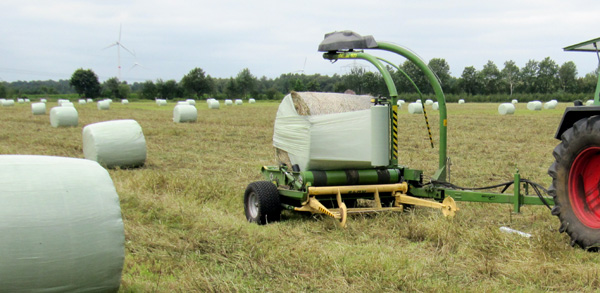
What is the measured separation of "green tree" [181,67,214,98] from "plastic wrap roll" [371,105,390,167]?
3066 inches

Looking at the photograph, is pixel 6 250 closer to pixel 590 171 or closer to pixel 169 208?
pixel 169 208

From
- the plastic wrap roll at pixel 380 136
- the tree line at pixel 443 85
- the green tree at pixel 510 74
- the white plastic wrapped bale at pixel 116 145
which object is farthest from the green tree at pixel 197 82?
the plastic wrap roll at pixel 380 136

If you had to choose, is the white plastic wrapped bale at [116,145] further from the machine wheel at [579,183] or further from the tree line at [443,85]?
the tree line at [443,85]

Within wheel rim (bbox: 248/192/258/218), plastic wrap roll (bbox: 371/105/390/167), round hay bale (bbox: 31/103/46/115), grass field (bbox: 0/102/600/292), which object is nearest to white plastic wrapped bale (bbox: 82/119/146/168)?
grass field (bbox: 0/102/600/292)

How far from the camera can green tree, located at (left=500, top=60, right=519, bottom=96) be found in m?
71.1

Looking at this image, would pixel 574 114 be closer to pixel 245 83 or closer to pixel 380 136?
pixel 380 136

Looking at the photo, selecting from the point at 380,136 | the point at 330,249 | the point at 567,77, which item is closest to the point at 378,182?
the point at 380,136

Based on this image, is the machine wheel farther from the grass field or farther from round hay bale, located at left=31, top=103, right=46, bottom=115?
round hay bale, located at left=31, top=103, right=46, bottom=115

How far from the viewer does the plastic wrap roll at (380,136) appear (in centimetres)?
695

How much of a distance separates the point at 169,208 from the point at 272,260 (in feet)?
7.90

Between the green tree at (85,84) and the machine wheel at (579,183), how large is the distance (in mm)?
88089

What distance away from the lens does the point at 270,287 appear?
4.57 m

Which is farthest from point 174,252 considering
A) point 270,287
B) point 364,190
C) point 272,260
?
point 364,190

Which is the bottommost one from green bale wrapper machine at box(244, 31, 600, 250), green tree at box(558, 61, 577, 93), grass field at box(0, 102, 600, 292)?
grass field at box(0, 102, 600, 292)
